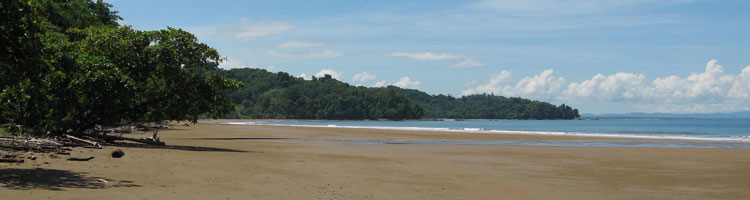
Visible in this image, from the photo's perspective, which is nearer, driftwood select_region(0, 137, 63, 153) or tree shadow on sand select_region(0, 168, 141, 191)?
tree shadow on sand select_region(0, 168, 141, 191)

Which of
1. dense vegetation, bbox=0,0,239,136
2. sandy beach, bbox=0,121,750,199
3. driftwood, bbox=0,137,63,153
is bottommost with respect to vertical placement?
sandy beach, bbox=0,121,750,199

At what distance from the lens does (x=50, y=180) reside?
12.0 meters

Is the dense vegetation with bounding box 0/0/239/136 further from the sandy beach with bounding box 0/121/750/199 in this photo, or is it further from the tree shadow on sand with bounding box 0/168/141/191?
the tree shadow on sand with bounding box 0/168/141/191

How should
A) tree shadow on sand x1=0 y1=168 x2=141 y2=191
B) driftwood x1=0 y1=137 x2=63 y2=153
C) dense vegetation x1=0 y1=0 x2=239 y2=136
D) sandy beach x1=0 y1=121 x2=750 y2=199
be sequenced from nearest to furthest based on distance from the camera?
tree shadow on sand x1=0 y1=168 x2=141 y2=191 → sandy beach x1=0 y1=121 x2=750 y2=199 → driftwood x1=0 y1=137 x2=63 y2=153 → dense vegetation x1=0 y1=0 x2=239 y2=136

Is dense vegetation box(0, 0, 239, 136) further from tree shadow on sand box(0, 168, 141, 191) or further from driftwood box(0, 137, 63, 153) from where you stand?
tree shadow on sand box(0, 168, 141, 191)

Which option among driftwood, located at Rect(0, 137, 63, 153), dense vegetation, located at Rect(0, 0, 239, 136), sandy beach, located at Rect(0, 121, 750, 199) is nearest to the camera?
sandy beach, located at Rect(0, 121, 750, 199)

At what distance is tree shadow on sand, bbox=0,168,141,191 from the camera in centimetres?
1116

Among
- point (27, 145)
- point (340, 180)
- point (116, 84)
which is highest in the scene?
point (116, 84)

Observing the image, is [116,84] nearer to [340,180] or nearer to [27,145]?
[27,145]

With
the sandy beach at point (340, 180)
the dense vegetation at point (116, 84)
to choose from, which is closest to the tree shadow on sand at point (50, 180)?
the sandy beach at point (340, 180)

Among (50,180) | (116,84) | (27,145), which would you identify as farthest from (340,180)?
(116,84)

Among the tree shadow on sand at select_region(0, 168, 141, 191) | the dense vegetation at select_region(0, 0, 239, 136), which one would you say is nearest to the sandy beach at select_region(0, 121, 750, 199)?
the tree shadow on sand at select_region(0, 168, 141, 191)

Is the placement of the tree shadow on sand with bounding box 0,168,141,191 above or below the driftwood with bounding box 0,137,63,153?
below

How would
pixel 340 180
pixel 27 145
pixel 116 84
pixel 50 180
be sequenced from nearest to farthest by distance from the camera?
pixel 50 180 → pixel 340 180 → pixel 27 145 → pixel 116 84
